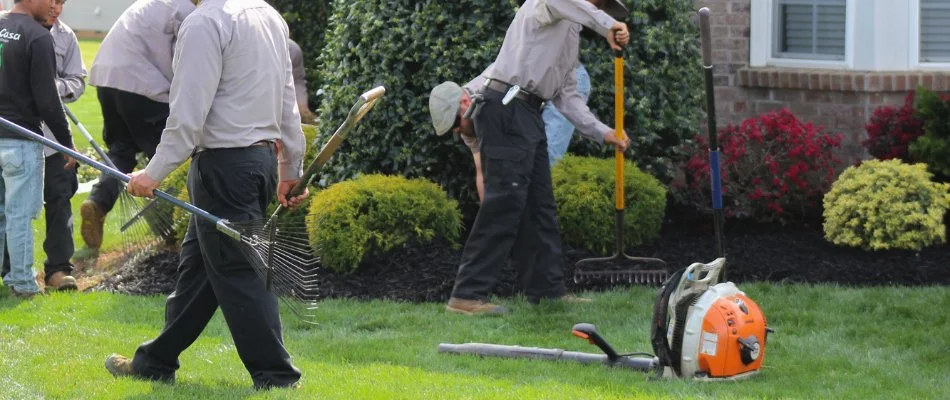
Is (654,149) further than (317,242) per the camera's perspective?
Yes

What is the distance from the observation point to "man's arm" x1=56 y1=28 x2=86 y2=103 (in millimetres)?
8539

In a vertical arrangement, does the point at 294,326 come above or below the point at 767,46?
below

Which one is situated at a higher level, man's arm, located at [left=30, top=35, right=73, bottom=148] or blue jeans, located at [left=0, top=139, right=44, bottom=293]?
man's arm, located at [left=30, top=35, right=73, bottom=148]

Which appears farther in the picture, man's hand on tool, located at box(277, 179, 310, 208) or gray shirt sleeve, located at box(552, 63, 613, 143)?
gray shirt sleeve, located at box(552, 63, 613, 143)

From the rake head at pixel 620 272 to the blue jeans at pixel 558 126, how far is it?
87 centimetres

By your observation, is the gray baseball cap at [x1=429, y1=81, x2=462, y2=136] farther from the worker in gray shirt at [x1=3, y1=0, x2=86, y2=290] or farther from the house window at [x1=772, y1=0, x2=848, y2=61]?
the house window at [x1=772, y1=0, x2=848, y2=61]

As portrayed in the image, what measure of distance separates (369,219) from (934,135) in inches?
151

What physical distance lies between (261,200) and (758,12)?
19.0 ft

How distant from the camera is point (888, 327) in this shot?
22.1ft

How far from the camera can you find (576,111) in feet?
24.0

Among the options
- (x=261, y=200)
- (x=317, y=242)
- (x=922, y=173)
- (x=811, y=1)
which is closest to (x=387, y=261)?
(x=317, y=242)

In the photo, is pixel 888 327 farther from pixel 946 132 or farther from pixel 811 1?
pixel 811 1

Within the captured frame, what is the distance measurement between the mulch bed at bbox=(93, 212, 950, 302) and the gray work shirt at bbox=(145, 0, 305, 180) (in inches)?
103

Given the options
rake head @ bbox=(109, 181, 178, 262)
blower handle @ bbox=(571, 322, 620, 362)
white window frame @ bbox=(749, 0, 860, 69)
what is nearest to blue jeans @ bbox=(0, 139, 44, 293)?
rake head @ bbox=(109, 181, 178, 262)
